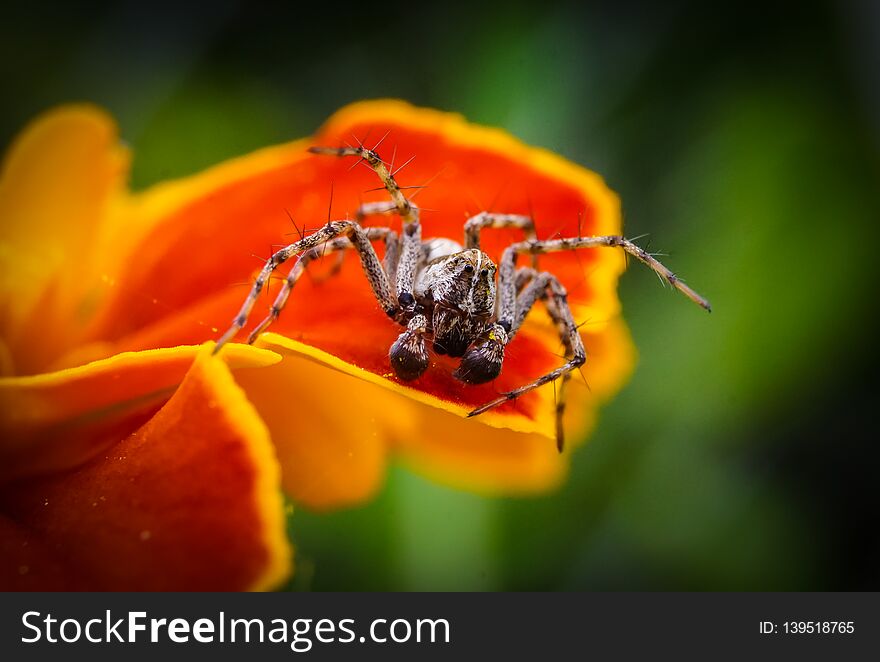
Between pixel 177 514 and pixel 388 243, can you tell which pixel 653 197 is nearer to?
pixel 388 243

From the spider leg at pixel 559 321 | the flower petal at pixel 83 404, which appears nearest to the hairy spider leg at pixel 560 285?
the spider leg at pixel 559 321

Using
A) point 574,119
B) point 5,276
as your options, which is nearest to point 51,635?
point 5,276

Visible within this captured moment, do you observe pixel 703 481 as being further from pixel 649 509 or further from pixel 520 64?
pixel 520 64

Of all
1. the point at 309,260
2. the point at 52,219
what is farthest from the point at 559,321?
the point at 52,219

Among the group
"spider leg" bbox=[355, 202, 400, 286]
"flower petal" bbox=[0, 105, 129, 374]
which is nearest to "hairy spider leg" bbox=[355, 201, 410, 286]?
"spider leg" bbox=[355, 202, 400, 286]

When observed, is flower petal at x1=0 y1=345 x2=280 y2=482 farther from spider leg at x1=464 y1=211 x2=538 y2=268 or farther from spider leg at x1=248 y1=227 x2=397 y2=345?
spider leg at x1=464 y1=211 x2=538 y2=268

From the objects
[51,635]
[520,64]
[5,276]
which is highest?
[520,64]
